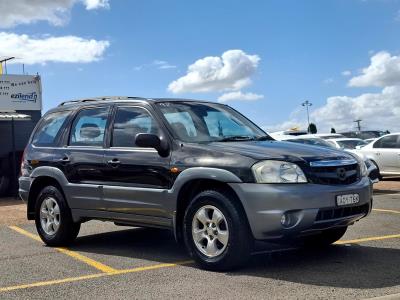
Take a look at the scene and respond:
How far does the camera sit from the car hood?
5.66 meters

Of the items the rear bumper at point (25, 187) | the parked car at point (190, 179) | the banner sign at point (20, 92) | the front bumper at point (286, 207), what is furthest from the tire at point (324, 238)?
the banner sign at point (20, 92)

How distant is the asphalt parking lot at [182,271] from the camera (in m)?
5.07

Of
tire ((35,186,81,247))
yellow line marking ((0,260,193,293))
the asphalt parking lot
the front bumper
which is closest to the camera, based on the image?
the asphalt parking lot

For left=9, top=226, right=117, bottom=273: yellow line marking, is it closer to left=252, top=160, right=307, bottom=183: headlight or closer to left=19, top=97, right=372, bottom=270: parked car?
left=19, top=97, right=372, bottom=270: parked car

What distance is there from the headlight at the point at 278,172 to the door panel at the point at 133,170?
1105mm

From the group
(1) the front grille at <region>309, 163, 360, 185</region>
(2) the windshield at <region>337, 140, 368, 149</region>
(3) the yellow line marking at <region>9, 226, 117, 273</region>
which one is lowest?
(3) the yellow line marking at <region>9, 226, 117, 273</region>

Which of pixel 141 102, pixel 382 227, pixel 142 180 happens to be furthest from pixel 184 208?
pixel 382 227

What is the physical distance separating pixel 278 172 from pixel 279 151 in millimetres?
319

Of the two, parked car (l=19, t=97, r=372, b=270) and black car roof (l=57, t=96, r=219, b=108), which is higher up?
black car roof (l=57, t=96, r=219, b=108)

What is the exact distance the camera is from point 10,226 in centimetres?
1026

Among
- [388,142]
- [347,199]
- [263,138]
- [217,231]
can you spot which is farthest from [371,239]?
[388,142]

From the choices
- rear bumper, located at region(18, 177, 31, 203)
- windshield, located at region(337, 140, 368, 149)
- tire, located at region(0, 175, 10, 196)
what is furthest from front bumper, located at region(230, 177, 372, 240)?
windshield, located at region(337, 140, 368, 149)

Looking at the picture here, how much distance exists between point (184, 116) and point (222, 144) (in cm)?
80

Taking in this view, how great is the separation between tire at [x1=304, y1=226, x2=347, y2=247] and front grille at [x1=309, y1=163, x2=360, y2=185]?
99 centimetres
